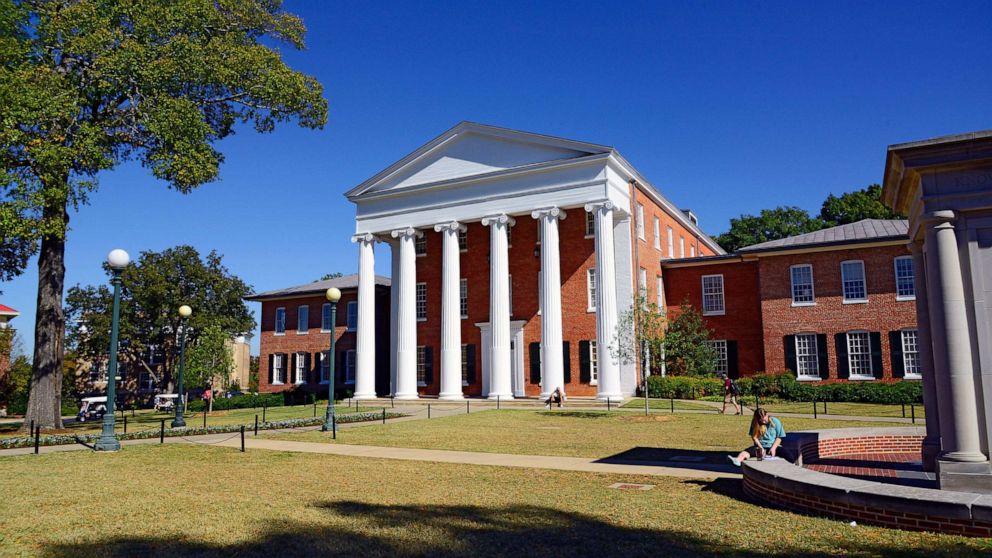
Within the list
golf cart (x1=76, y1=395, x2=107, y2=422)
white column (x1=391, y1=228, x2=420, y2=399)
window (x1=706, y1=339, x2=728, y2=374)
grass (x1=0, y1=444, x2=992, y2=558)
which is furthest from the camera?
white column (x1=391, y1=228, x2=420, y2=399)

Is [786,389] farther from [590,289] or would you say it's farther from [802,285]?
[590,289]

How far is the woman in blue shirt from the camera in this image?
1184cm

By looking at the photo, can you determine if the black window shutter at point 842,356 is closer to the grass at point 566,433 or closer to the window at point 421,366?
the grass at point 566,433

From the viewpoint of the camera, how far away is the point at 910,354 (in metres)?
35.3

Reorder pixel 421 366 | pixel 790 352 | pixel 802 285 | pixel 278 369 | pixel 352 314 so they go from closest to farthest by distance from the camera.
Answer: pixel 790 352, pixel 802 285, pixel 421 366, pixel 352 314, pixel 278 369

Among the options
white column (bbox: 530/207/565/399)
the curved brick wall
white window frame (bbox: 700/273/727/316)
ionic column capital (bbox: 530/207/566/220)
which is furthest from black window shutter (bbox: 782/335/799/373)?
the curved brick wall

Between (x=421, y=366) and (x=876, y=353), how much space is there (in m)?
25.8

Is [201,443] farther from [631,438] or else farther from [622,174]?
[622,174]

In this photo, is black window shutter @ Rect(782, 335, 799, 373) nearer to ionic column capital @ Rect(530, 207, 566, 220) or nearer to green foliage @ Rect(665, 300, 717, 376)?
green foliage @ Rect(665, 300, 717, 376)

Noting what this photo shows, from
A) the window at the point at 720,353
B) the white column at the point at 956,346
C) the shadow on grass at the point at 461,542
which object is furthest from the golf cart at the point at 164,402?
the white column at the point at 956,346

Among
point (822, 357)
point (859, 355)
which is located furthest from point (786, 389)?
point (859, 355)

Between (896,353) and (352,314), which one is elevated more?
(352,314)

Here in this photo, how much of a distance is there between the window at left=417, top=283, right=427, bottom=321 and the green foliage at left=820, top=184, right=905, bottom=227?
3695 centimetres

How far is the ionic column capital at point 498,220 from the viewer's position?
129 feet
